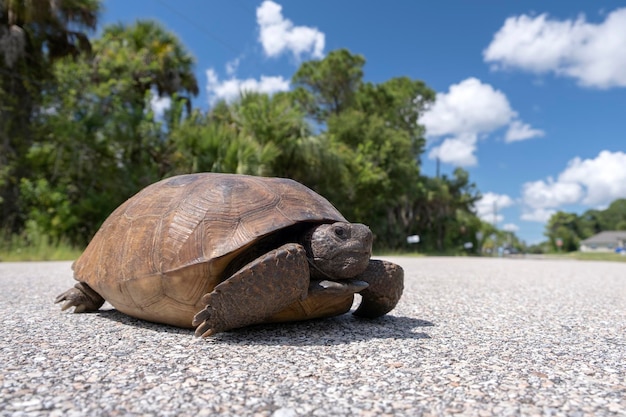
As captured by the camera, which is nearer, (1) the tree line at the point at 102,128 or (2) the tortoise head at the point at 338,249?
(2) the tortoise head at the point at 338,249

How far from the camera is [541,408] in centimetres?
177

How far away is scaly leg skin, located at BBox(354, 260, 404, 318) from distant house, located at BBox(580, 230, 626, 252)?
289 feet

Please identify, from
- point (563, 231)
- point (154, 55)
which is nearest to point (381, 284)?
point (154, 55)

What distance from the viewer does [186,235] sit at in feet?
9.39

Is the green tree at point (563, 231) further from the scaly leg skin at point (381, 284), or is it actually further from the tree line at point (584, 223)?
the scaly leg skin at point (381, 284)

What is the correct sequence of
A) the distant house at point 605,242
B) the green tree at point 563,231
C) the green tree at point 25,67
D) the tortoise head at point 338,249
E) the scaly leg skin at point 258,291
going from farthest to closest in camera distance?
the distant house at point 605,242, the green tree at point 563,231, the green tree at point 25,67, the tortoise head at point 338,249, the scaly leg skin at point 258,291

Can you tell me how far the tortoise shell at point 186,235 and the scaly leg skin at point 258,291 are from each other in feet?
0.57

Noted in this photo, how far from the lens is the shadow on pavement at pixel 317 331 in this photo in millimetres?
2877

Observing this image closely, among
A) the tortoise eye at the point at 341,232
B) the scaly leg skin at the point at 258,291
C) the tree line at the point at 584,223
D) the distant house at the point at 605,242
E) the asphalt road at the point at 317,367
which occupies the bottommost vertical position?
the asphalt road at the point at 317,367

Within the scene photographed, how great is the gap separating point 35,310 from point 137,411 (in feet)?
9.93

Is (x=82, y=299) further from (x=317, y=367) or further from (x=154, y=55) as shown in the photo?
(x=154, y=55)

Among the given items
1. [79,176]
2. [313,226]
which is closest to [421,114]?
[79,176]

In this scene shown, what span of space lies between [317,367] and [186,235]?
4.05ft

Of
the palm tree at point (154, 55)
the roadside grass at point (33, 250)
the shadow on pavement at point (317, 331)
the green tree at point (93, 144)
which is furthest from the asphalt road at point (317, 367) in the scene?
the palm tree at point (154, 55)
